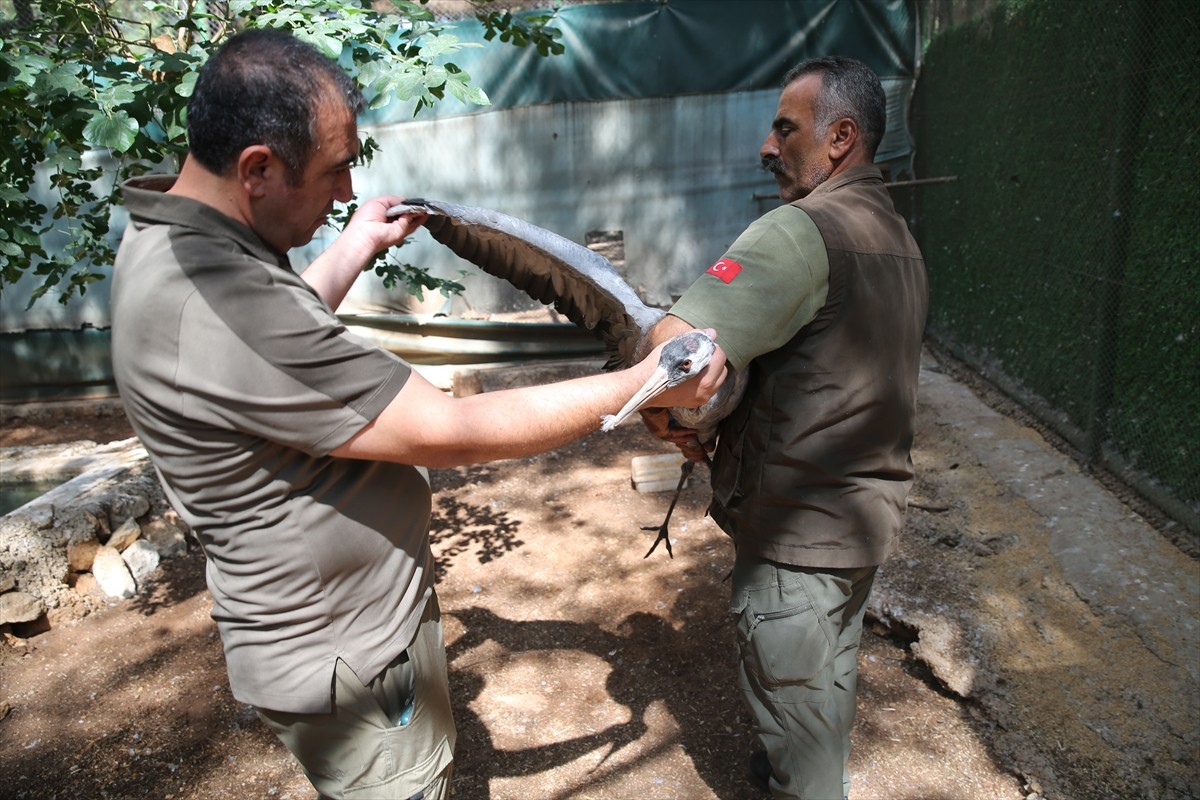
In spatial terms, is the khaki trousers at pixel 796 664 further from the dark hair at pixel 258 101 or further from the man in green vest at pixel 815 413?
the dark hair at pixel 258 101

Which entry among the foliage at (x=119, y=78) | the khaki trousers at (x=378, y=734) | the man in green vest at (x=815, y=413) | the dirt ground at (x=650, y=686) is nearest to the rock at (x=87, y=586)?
the dirt ground at (x=650, y=686)

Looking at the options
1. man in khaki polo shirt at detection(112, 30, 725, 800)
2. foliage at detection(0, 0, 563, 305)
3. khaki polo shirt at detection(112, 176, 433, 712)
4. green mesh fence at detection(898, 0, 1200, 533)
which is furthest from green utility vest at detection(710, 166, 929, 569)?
green mesh fence at detection(898, 0, 1200, 533)

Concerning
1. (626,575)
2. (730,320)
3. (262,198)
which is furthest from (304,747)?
(626,575)

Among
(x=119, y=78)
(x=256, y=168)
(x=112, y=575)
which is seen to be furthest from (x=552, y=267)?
(x=112, y=575)

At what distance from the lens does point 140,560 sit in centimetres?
358

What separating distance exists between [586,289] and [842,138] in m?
0.69

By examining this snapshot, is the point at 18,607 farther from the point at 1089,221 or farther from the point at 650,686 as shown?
the point at 1089,221

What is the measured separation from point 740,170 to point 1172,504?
4.45m

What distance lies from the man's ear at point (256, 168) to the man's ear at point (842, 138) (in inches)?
44.9

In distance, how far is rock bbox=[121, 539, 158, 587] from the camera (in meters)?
3.54

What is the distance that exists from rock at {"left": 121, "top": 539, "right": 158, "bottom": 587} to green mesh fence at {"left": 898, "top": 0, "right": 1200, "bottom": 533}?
15.0 ft

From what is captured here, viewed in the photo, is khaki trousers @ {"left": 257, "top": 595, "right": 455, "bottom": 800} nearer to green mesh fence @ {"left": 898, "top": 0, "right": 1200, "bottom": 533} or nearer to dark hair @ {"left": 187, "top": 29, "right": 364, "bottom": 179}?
dark hair @ {"left": 187, "top": 29, "right": 364, "bottom": 179}

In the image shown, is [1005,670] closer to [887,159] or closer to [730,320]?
[730,320]

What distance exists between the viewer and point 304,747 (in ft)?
4.69
